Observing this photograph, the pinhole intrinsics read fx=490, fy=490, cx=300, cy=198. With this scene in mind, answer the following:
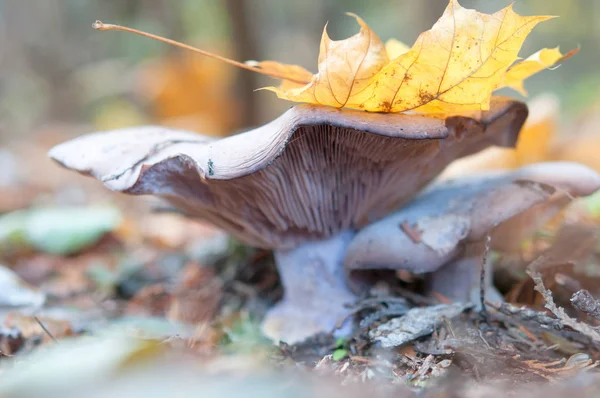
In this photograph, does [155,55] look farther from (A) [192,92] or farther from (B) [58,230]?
(B) [58,230]

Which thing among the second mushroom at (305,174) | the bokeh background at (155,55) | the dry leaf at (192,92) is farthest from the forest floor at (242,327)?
the bokeh background at (155,55)

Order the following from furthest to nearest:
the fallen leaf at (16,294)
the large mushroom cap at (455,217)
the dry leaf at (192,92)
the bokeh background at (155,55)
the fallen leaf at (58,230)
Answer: the bokeh background at (155,55), the dry leaf at (192,92), the fallen leaf at (58,230), the fallen leaf at (16,294), the large mushroom cap at (455,217)

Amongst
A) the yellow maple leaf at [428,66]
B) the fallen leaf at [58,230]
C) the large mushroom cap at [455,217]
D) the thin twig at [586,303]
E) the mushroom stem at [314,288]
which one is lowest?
the fallen leaf at [58,230]

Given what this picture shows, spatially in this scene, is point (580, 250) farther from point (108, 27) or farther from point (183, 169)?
point (108, 27)

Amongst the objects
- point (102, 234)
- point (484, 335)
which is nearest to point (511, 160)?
point (484, 335)

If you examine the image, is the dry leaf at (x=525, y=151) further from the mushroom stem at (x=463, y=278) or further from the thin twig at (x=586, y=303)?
the thin twig at (x=586, y=303)

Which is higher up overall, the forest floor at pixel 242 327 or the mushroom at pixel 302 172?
the mushroom at pixel 302 172

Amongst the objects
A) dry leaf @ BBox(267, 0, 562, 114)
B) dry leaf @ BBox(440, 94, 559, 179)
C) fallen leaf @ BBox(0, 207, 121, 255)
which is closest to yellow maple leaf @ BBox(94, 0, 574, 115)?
dry leaf @ BBox(267, 0, 562, 114)

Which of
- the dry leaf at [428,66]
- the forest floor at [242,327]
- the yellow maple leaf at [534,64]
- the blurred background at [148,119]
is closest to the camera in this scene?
the forest floor at [242,327]
